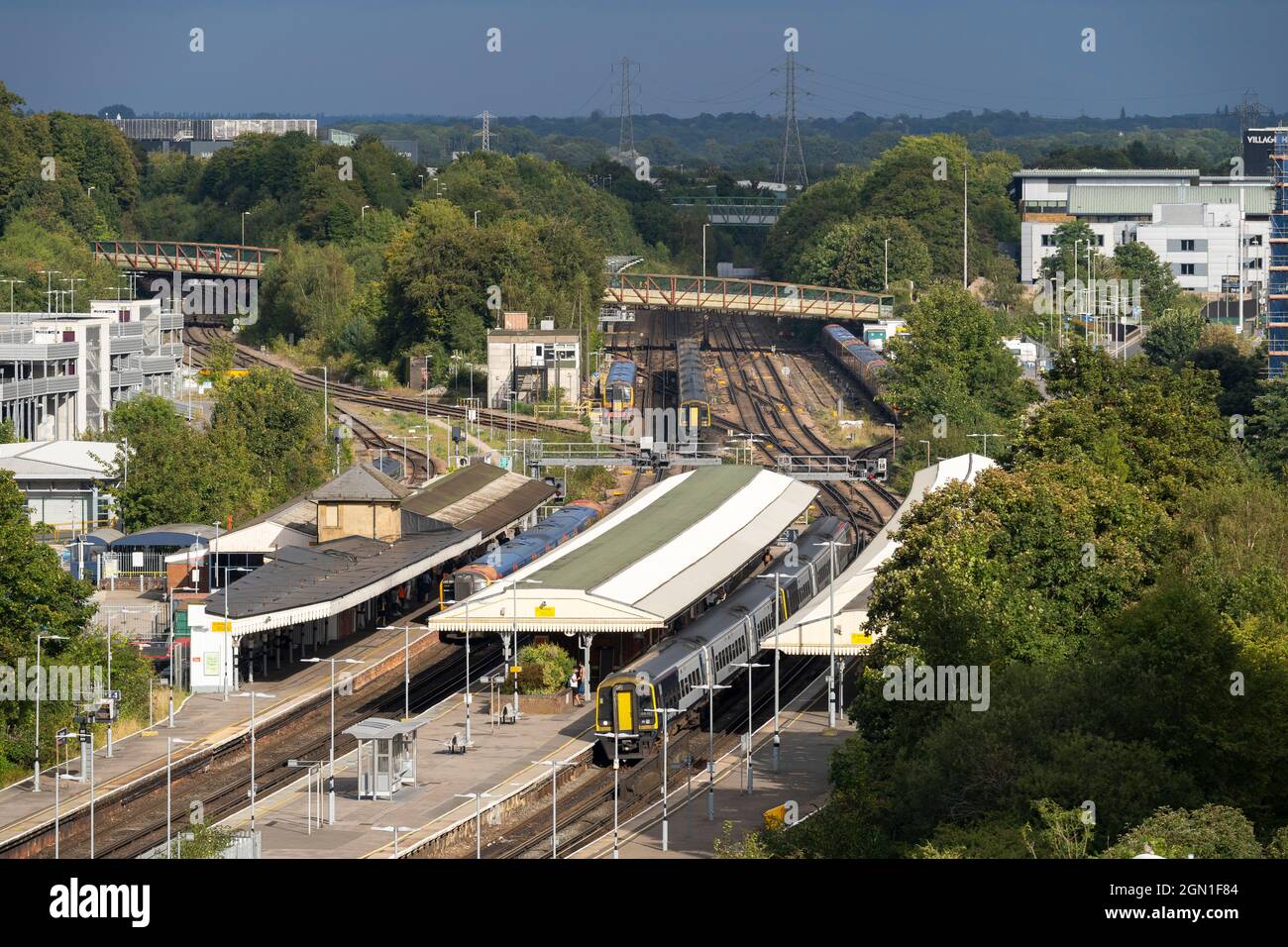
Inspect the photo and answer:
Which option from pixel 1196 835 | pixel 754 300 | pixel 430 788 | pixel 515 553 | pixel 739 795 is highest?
pixel 754 300

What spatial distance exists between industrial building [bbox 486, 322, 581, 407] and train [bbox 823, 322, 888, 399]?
57.2 ft

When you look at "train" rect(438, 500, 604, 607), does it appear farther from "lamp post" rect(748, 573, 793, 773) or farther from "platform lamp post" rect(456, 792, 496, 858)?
"platform lamp post" rect(456, 792, 496, 858)

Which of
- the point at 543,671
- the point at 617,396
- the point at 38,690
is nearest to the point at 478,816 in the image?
the point at 38,690

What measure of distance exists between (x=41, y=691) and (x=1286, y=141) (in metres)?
62.0

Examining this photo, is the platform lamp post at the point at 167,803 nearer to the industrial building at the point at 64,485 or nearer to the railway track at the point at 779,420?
the industrial building at the point at 64,485

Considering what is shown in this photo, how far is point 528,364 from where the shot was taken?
368 ft

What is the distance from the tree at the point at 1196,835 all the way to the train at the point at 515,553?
3331cm

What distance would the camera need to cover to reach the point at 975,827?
118ft

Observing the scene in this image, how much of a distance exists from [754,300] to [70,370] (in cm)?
6213

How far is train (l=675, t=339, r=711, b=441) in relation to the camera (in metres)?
106

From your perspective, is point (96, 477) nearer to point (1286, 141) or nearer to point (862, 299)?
point (1286, 141)

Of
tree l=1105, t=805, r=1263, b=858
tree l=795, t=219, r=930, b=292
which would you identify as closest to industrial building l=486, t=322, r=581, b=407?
tree l=795, t=219, r=930, b=292

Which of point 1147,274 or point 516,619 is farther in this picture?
point 1147,274

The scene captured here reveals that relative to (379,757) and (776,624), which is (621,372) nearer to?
(776,624)
